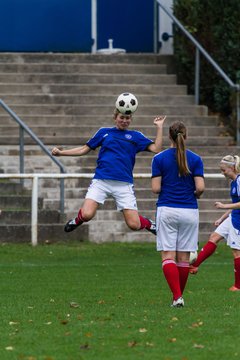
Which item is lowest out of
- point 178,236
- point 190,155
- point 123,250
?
point 123,250

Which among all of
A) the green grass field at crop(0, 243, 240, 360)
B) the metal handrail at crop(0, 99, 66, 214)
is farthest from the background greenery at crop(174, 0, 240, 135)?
the green grass field at crop(0, 243, 240, 360)

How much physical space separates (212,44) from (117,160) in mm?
10408

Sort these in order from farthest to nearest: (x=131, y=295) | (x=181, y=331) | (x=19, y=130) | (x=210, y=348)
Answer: (x=19, y=130) < (x=131, y=295) < (x=181, y=331) < (x=210, y=348)

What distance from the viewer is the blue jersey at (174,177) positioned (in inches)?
483

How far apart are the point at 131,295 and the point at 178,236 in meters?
1.57

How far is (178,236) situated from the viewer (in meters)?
12.4

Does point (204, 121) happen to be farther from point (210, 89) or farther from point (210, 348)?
point (210, 348)

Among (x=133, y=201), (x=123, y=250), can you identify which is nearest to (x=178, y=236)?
(x=133, y=201)

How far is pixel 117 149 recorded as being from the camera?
1398cm

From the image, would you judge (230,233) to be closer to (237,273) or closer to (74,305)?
(237,273)

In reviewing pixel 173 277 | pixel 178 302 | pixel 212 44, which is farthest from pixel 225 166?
pixel 212 44

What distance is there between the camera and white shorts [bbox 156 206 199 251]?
40.4ft

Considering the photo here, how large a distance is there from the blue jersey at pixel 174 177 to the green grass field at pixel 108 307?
1.02 meters

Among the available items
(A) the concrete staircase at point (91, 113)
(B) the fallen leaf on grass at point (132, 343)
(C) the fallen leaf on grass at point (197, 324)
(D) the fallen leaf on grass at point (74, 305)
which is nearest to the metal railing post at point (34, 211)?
(A) the concrete staircase at point (91, 113)
